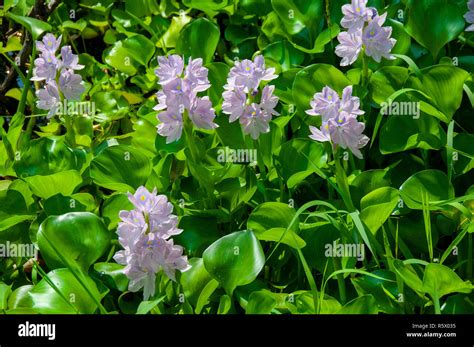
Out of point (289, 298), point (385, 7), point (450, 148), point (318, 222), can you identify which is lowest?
point (289, 298)

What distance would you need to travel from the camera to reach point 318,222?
2.10 metres

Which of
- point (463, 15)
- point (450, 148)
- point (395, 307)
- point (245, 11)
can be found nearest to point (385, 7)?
point (463, 15)

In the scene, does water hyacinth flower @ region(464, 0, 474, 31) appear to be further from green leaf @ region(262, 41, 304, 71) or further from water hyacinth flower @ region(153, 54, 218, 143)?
water hyacinth flower @ region(153, 54, 218, 143)

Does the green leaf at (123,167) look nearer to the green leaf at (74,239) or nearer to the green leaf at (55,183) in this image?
the green leaf at (55,183)

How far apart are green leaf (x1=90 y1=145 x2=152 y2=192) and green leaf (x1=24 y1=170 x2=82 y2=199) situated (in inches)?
2.7

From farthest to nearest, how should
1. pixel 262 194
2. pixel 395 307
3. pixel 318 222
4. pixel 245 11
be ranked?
pixel 245 11, pixel 262 194, pixel 318 222, pixel 395 307

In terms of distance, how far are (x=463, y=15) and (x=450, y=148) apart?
63cm

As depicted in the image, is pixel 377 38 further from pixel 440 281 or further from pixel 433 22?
pixel 440 281

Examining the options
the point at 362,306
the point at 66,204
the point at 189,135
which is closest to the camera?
the point at 362,306

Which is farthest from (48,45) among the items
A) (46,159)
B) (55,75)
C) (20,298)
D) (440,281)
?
(440,281)

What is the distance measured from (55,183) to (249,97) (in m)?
0.62

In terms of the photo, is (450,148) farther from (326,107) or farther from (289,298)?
(289,298)

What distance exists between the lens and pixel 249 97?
2158 millimetres

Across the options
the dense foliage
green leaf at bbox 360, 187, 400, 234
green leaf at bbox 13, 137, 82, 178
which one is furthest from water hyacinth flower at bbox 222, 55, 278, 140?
green leaf at bbox 13, 137, 82, 178
